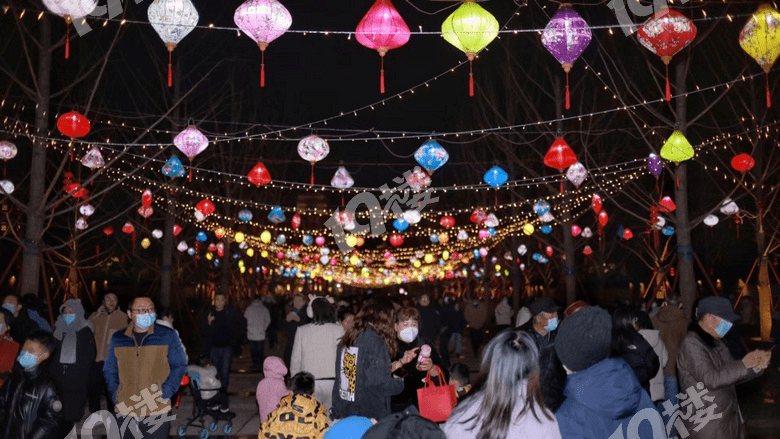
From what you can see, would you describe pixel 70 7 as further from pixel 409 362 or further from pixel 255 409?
pixel 255 409

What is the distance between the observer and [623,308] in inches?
227

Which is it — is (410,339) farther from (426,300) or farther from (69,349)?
(426,300)

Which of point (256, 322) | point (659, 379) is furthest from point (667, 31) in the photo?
point (256, 322)

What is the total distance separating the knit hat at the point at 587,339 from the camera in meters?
3.73

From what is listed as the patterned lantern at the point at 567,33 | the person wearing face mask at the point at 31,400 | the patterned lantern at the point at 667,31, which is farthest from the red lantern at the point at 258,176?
the person wearing face mask at the point at 31,400

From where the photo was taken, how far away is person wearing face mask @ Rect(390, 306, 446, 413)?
5809mm

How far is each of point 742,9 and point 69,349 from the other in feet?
56.7

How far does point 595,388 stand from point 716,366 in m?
2.61

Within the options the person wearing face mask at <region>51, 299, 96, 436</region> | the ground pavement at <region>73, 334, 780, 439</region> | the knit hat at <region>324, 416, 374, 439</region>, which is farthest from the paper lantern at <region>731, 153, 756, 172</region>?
the knit hat at <region>324, 416, 374, 439</region>

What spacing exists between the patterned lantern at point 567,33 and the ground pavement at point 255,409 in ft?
16.1

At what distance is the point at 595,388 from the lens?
3.60m

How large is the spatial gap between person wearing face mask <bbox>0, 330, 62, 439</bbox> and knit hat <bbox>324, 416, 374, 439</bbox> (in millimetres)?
2728

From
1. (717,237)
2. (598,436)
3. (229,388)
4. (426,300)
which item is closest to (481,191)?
(717,237)

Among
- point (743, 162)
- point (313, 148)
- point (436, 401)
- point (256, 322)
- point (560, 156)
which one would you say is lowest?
point (436, 401)
